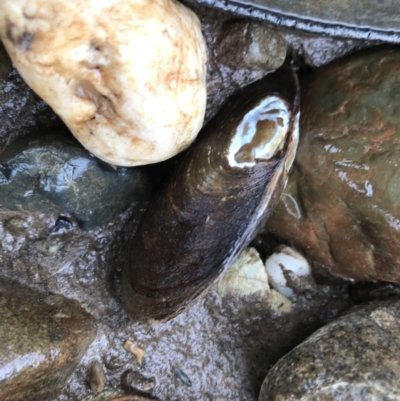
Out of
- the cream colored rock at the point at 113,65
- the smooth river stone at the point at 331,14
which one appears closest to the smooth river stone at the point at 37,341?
the cream colored rock at the point at 113,65

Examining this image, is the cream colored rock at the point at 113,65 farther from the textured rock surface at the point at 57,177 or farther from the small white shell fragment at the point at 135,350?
the small white shell fragment at the point at 135,350

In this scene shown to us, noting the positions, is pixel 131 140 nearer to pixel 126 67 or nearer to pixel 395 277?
pixel 126 67

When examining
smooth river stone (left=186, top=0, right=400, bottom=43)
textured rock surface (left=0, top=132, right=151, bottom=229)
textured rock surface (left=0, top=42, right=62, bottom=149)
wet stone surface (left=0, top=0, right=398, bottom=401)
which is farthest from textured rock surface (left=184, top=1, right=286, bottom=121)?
textured rock surface (left=0, top=42, right=62, bottom=149)

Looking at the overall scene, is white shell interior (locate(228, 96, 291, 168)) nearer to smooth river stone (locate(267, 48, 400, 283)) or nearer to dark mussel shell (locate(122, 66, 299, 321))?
dark mussel shell (locate(122, 66, 299, 321))

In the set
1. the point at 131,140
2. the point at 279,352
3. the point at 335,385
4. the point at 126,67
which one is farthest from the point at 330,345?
the point at 126,67

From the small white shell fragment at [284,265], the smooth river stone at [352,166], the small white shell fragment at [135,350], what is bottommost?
the small white shell fragment at [135,350]
